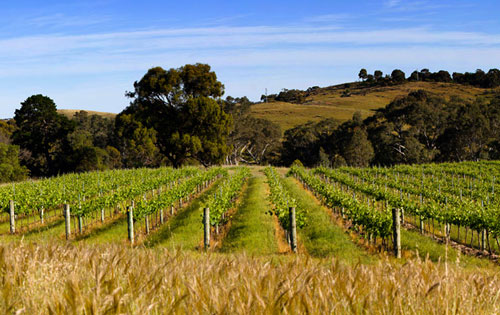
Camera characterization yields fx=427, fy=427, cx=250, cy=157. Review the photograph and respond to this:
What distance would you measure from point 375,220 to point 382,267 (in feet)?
39.9

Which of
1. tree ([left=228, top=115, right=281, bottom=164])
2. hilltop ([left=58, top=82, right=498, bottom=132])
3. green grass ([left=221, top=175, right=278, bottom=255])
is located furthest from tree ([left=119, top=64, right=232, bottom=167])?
hilltop ([left=58, top=82, right=498, bottom=132])

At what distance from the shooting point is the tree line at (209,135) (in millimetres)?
45281

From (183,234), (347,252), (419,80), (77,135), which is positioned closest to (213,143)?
(77,135)

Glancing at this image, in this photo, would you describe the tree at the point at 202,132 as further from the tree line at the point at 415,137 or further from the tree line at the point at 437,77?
the tree line at the point at 437,77

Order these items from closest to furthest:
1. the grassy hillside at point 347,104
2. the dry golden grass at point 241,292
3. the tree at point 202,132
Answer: the dry golden grass at point 241,292 → the tree at point 202,132 → the grassy hillside at point 347,104

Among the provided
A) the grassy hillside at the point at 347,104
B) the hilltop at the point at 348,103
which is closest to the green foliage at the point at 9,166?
the hilltop at the point at 348,103

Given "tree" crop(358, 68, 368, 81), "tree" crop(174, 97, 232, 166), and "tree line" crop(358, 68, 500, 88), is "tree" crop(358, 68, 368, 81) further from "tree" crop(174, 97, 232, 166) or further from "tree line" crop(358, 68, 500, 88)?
"tree" crop(174, 97, 232, 166)

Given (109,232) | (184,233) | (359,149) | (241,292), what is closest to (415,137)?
(359,149)

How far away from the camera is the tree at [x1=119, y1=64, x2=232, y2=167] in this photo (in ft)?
148

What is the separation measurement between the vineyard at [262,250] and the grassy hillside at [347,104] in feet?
224

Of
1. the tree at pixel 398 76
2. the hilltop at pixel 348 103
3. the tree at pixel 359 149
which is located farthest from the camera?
the tree at pixel 398 76

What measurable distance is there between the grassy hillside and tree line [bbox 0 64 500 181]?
115 feet

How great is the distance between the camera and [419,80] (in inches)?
5472

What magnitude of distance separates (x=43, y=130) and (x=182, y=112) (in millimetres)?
15763
